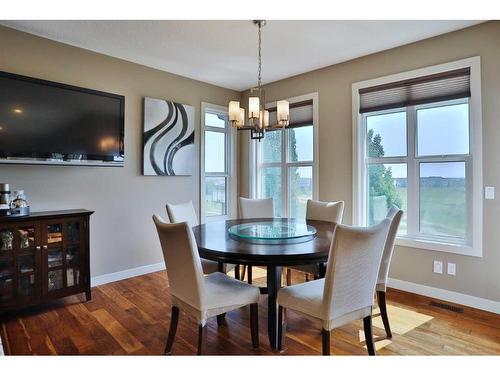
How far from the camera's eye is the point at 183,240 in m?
1.79

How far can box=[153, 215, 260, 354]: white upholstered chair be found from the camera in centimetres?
180

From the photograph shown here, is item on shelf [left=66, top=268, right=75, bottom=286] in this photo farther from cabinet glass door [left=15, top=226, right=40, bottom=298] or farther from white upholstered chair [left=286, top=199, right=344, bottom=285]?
white upholstered chair [left=286, top=199, right=344, bottom=285]

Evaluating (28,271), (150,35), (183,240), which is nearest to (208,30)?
(150,35)

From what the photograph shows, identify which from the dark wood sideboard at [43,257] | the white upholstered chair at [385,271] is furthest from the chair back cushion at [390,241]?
the dark wood sideboard at [43,257]

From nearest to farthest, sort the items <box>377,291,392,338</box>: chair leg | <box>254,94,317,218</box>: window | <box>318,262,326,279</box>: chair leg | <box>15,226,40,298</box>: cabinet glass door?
<box>377,291,392,338</box>: chair leg → <box>318,262,326,279</box>: chair leg → <box>15,226,40,298</box>: cabinet glass door → <box>254,94,317,218</box>: window

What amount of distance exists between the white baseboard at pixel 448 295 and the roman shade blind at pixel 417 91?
73.2 inches

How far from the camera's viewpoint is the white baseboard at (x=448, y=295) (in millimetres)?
2715

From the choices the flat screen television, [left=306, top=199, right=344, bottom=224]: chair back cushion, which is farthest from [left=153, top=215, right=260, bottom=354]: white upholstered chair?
the flat screen television

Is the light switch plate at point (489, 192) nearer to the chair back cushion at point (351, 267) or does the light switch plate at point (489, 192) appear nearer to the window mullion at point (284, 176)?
the chair back cushion at point (351, 267)

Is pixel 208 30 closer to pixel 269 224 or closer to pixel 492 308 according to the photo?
pixel 269 224

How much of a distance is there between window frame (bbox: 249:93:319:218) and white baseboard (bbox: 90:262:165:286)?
1.74 meters

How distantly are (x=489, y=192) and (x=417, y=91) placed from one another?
1180mm
